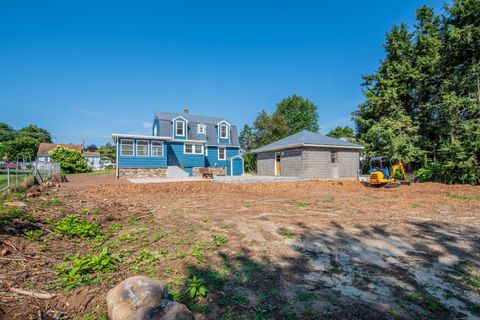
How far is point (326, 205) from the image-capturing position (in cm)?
764

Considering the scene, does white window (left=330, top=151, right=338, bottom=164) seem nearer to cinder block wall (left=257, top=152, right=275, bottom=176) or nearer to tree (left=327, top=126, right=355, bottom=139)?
cinder block wall (left=257, top=152, right=275, bottom=176)

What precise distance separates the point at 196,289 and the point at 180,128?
2308 cm

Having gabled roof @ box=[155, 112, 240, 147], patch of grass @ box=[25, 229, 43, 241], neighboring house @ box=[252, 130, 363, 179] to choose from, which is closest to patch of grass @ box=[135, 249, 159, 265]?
patch of grass @ box=[25, 229, 43, 241]

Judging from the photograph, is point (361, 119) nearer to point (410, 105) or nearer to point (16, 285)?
point (410, 105)

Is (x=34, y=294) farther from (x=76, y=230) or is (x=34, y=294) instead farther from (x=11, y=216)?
(x=11, y=216)

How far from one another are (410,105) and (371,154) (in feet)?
20.0

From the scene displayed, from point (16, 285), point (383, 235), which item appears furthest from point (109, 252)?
point (383, 235)

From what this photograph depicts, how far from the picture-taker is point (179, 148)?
870 inches

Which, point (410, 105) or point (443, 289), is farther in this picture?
point (410, 105)

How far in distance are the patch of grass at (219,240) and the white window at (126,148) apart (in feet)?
55.5

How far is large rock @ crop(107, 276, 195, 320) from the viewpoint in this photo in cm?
186

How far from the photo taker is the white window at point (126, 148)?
722 inches

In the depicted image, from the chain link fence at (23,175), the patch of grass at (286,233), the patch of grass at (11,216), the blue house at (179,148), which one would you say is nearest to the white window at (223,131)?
the blue house at (179,148)

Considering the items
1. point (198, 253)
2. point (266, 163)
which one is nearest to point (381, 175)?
point (266, 163)
